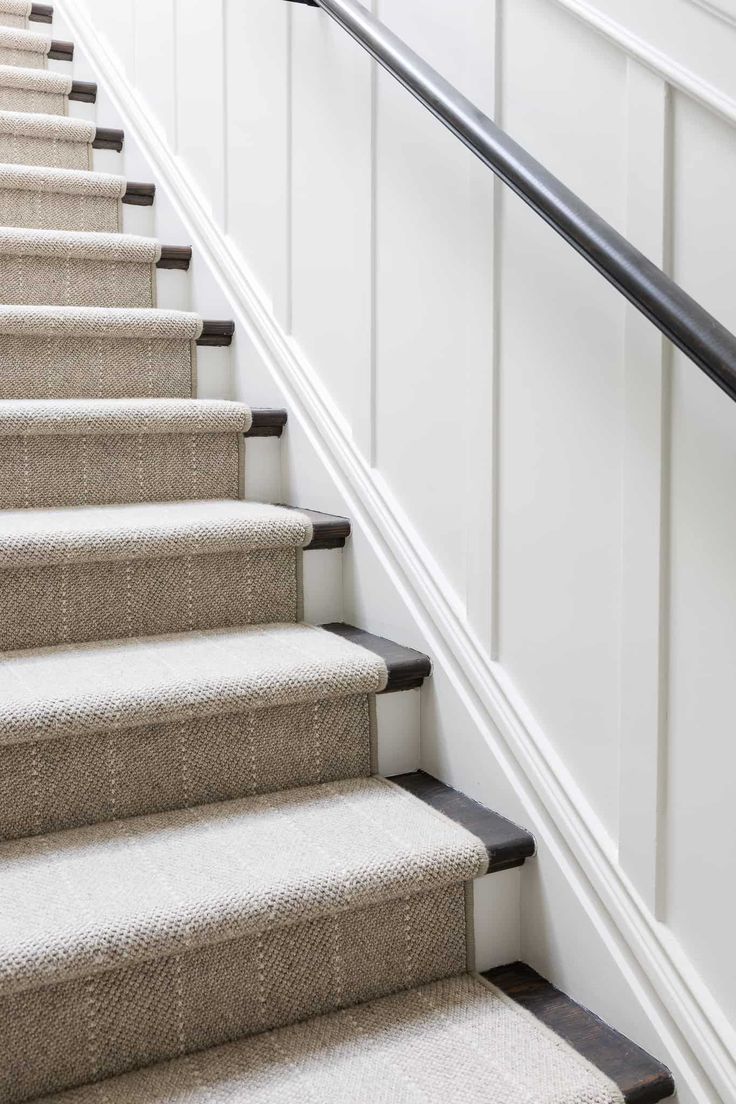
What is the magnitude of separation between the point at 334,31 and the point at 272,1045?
155cm

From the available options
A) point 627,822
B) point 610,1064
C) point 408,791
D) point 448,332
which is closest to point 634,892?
point 627,822

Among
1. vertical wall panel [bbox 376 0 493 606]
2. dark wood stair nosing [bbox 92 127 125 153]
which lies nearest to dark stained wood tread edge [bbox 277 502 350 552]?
vertical wall panel [bbox 376 0 493 606]

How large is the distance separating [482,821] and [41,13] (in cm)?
316

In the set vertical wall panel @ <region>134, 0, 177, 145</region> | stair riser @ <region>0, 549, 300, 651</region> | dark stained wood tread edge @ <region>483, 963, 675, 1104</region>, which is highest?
vertical wall panel @ <region>134, 0, 177, 145</region>

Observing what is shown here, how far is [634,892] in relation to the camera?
3.80 ft

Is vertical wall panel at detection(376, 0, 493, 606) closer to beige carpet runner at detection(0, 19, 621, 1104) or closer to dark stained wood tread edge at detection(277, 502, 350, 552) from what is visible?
dark stained wood tread edge at detection(277, 502, 350, 552)

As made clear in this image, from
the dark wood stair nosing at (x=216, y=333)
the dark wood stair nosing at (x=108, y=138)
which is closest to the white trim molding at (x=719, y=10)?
the dark wood stair nosing at (x=216, y=333)

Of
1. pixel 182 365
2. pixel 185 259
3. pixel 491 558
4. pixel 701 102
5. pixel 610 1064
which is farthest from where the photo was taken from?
pixel 185 259

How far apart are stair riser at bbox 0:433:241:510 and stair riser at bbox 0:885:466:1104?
2.99 ft

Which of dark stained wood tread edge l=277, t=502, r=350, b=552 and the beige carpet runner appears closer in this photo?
the beige carpet runner

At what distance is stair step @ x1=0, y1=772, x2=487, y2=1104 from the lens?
1.04 m

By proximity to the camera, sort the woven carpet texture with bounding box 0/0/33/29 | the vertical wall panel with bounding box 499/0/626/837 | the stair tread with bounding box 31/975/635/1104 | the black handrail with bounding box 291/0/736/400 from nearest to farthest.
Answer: the black handrail with bounding box 291/0/736/400, the stair tread with bounding box 31/975/635/1104, the vertical wall panel with bounding box 499/0/626/837, the woven carpet texture with bounding box 0/0/33/29

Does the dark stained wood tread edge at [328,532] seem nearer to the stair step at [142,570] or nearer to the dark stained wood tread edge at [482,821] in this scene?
the stair step at [142,570]

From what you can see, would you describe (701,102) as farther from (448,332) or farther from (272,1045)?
(272,1045)
